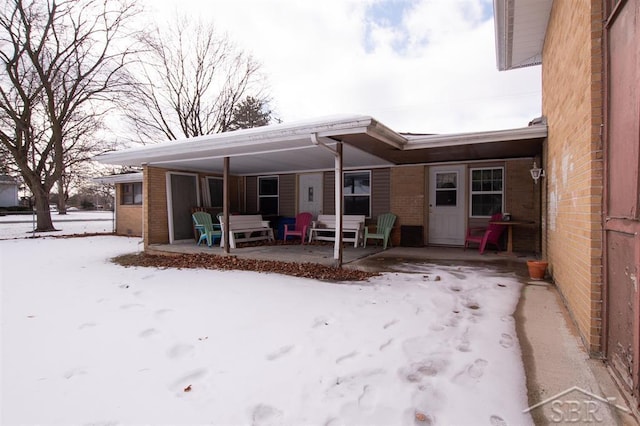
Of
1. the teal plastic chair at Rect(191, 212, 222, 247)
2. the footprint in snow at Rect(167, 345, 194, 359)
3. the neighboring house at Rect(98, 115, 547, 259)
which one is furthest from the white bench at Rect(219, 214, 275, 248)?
the footprint in snow at Rect(167, 345, 194, 359)

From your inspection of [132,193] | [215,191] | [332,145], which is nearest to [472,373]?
[332,145]

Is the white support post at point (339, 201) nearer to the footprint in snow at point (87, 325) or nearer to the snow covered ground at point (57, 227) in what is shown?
the footprint in snow at point (87, 325)

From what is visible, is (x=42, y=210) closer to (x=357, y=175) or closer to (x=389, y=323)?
(x=357, y=175)

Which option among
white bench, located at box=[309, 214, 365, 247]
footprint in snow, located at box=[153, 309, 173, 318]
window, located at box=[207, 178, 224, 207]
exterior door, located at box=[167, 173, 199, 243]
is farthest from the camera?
window, located at box=[207, 178, 224, 207]

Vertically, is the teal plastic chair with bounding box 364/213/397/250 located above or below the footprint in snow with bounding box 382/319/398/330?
above

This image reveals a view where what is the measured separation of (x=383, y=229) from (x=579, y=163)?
226 inches

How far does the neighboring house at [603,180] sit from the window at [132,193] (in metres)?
13.2

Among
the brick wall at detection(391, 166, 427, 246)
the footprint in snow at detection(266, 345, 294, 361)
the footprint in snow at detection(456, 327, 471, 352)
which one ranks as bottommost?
the footprint in snow at detection(266, 345, 294, 361)

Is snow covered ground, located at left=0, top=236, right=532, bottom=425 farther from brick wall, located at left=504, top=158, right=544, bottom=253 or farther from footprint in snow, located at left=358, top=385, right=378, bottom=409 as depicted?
brick wall, located at left=504, top=158, right=544, bottom=253

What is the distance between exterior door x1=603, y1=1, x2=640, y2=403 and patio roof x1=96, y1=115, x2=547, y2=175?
2767 mm

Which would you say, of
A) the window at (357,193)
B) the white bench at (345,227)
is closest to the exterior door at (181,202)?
the white bench at (345,227)

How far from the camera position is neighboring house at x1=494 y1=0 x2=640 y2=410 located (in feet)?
6.27

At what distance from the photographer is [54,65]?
13.3 m

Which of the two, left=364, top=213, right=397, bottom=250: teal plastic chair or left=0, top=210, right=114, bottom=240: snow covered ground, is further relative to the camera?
left=0, top=210, right=114, bottom=240: snow covered ground
